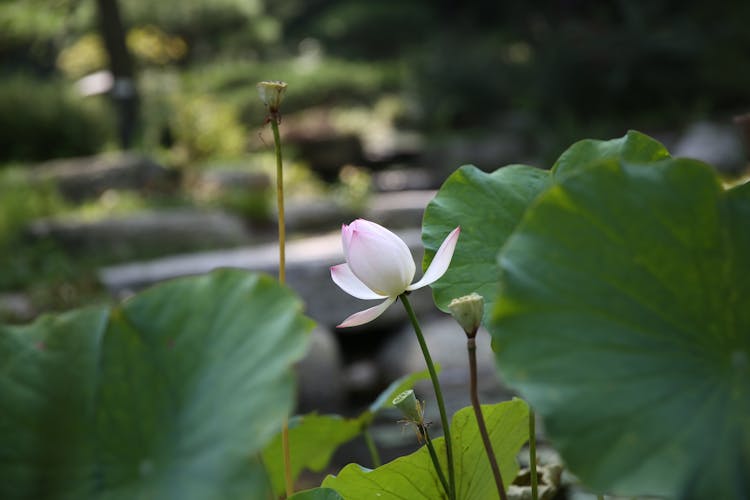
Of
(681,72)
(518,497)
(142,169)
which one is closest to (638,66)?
(681,72)

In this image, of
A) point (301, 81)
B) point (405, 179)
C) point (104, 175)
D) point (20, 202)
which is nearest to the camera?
point (20, 202)

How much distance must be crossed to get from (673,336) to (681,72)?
8.27 metres

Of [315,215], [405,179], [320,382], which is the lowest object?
[320,382]

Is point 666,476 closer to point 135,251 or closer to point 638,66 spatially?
point 135,251

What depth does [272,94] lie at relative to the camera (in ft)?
1.51

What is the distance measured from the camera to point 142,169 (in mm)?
6785

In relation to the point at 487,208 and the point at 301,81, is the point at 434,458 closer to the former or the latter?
the point at 487,208

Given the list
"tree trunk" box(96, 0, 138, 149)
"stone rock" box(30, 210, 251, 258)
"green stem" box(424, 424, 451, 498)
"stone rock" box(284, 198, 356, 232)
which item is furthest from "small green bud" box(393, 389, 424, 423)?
"tree trunk" box(96, 0, 138, 149)

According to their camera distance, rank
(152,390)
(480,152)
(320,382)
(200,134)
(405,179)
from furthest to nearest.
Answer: (405,179)
(480,152)
(200,134)
(320,382)
(152,390)

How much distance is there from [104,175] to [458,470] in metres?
6.63

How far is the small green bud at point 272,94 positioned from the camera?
46cm

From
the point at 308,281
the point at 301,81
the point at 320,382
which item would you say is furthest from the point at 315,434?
the point at 301,81

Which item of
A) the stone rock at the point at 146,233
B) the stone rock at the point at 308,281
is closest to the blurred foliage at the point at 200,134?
the stone rock at the point at 146,233

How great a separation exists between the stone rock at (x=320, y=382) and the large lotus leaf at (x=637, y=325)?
3.14 metres
